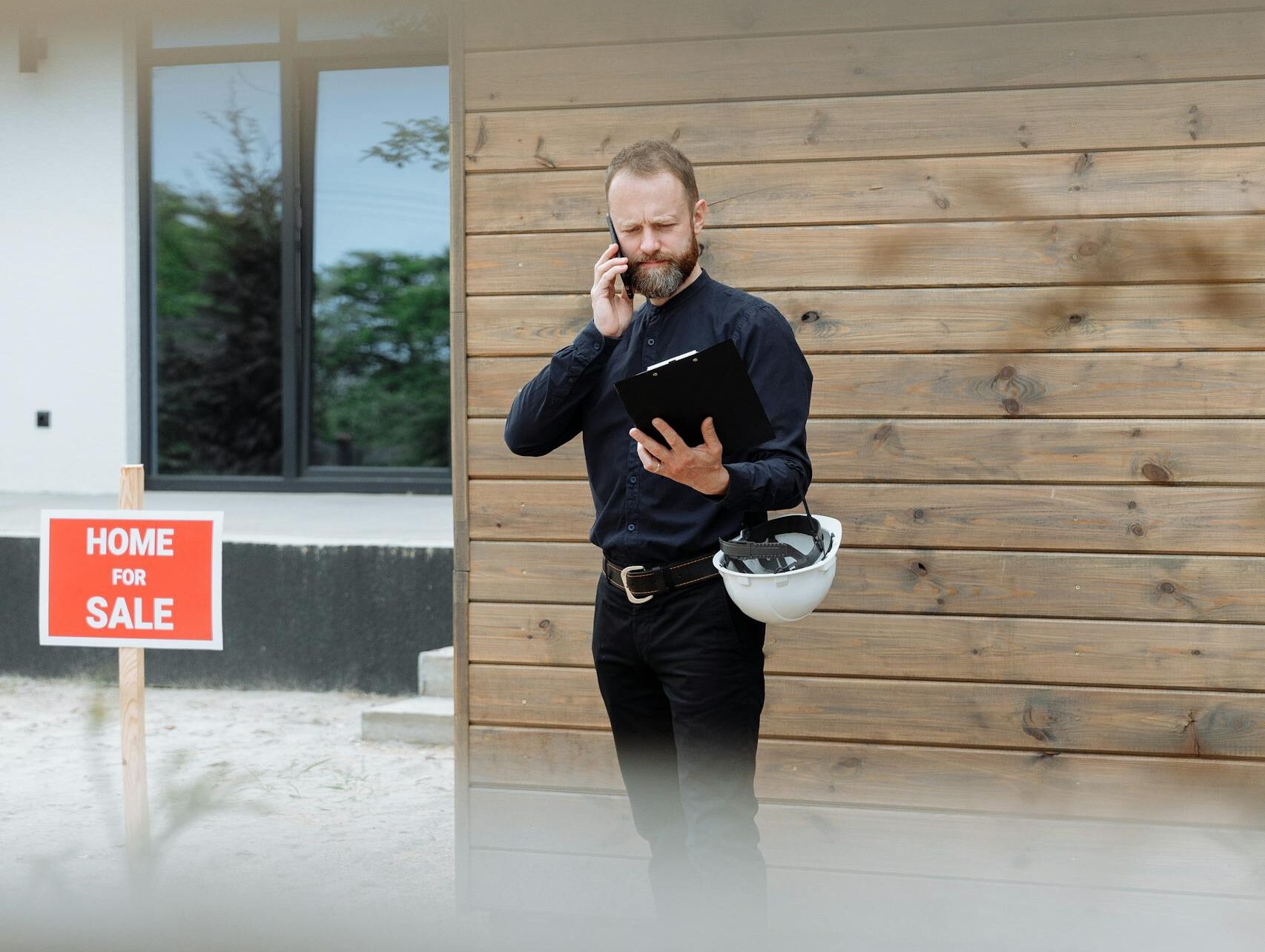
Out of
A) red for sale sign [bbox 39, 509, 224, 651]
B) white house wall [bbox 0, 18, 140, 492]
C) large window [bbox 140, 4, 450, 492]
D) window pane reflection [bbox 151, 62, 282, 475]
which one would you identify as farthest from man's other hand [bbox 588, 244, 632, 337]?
window pane reflection [bbox 151, 62, 282, 475]

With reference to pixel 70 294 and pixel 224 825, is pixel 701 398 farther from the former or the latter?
pixel 70 294

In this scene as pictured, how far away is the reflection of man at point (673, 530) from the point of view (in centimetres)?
203

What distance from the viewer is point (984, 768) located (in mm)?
2582

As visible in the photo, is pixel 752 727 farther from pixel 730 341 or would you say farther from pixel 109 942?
pixel 109 942

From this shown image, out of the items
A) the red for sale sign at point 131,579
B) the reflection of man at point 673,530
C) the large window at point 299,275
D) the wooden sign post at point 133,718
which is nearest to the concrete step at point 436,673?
the wooden sign post at point 133,718

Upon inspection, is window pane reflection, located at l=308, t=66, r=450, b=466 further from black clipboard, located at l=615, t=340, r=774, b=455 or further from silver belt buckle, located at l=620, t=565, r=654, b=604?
black clipboard, located at l=615, t=340, r=774, b=455

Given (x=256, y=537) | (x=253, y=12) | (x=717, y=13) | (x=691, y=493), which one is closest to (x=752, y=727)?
(x=691, y=493)

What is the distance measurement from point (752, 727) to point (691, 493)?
397 mm

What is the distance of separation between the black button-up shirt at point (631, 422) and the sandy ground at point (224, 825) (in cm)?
72

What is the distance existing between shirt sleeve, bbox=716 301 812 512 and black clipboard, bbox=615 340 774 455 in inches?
3.8

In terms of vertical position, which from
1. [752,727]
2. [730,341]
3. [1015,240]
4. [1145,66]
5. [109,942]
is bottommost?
[752,727]

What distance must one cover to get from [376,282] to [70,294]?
5.64ft

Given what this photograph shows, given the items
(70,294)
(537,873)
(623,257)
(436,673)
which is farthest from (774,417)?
(70,294)

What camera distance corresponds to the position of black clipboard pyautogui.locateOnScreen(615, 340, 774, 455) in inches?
68.0
